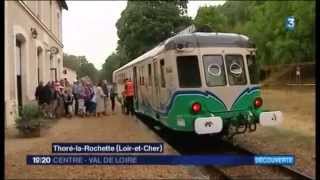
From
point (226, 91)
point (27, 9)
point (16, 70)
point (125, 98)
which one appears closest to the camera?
point (16, 70)

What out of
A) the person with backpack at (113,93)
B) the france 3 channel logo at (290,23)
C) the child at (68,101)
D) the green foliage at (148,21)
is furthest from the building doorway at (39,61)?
the france 3 channel logo at (290,23)

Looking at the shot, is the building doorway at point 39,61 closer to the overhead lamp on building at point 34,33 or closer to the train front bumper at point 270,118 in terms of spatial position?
the overhead lamp on building at point 34,33

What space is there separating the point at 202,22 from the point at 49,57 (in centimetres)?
103

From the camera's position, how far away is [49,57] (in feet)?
14.6

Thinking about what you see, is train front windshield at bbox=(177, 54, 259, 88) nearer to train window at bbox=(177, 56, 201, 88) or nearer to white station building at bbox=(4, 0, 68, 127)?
train window at bbox=(177, 56, 201, 88)

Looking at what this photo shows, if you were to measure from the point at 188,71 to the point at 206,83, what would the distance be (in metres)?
0.24

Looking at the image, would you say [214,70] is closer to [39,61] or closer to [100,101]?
[100,101]

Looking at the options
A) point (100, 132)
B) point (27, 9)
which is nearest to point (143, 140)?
point (100, 132)

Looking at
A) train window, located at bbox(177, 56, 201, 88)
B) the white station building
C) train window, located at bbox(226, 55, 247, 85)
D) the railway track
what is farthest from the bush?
train window, located at bbox(226, 55, 247, 85)

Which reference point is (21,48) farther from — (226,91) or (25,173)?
(226,91)

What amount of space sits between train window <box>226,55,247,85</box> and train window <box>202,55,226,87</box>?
0.05 m

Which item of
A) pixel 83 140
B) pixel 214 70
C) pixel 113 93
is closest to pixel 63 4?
pixel 83 140

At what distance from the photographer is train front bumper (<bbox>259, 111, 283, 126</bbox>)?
444 cm

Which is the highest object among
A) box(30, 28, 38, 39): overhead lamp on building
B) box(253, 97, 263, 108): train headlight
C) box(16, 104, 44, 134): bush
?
box(30, 28, 38, 39): overhead lamp on building
